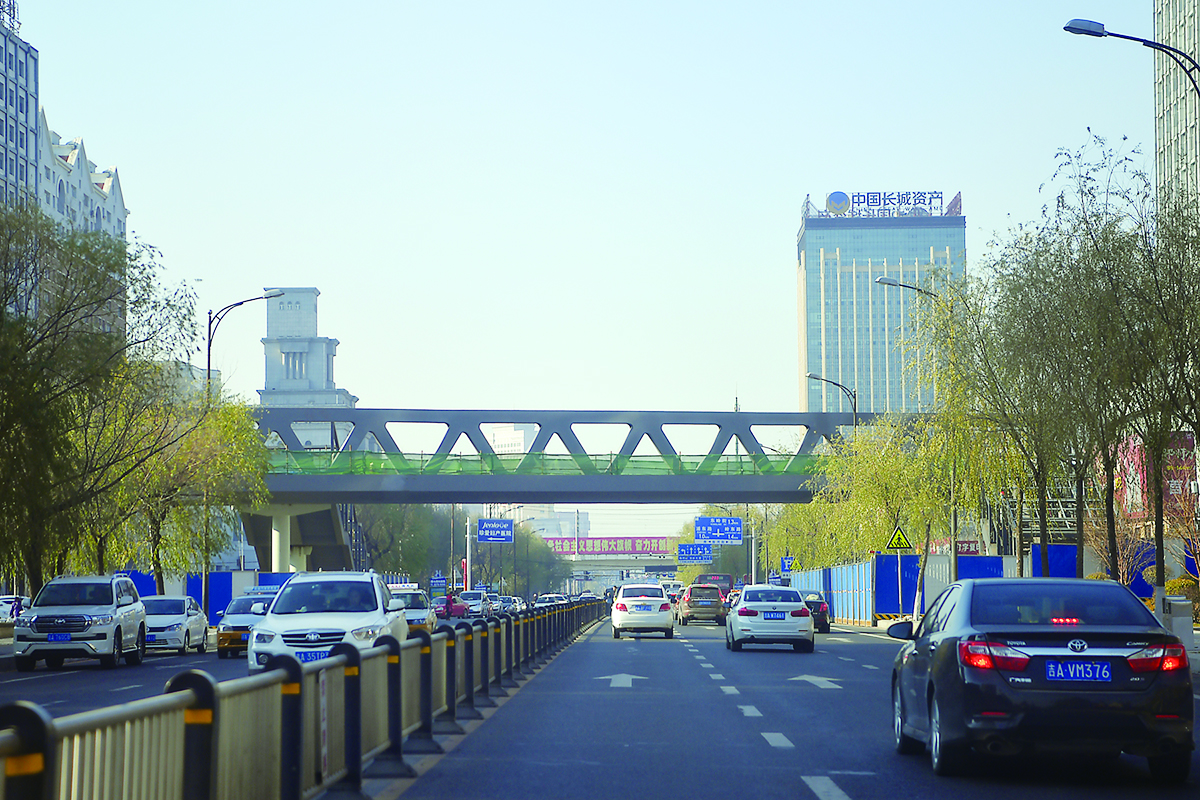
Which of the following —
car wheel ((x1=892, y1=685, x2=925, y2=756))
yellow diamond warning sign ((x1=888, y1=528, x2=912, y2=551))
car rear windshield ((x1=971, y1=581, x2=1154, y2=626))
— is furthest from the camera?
yellow diamond warning sign ((x1=888, y1=528, x2=912, y2=551))

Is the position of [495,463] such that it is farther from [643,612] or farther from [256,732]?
[256,732]

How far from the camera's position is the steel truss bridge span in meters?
56.1

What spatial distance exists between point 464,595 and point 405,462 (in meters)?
19.9

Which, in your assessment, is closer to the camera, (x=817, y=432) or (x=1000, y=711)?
(x=1000, y=711)

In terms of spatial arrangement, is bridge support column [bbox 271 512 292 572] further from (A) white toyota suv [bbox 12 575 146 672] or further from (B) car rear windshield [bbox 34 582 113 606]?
(B) car rear windshield [bbox 34 582 113 606]

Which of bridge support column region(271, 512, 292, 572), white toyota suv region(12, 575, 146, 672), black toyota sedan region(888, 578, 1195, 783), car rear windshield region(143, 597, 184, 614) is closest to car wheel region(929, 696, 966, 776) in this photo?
black toyota sedan region(888, 578, 1195, 783)

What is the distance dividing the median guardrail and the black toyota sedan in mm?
4021

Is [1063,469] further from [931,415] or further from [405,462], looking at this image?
[405,462]

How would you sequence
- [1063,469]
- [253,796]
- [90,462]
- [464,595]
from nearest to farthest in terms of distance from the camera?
[253,796] → [1063,469] → [90,462] → [464,595]

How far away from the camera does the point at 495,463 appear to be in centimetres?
6272

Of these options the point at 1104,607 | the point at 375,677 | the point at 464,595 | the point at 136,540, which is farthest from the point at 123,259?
the point at 464,595

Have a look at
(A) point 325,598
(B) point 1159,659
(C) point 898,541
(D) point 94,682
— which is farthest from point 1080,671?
(C) point 898,541

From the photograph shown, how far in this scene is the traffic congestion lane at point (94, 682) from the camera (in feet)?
64.2

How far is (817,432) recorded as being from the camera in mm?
66875
